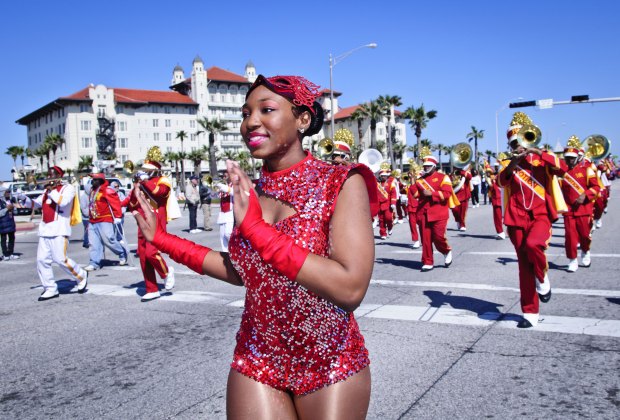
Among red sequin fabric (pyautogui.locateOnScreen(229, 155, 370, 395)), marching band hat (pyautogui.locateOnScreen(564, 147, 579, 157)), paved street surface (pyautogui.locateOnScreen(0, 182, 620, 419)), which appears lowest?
paved street surface (pyautogui.locateOnScreen(0, 182, 620, 419))

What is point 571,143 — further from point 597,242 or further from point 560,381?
point 560,381

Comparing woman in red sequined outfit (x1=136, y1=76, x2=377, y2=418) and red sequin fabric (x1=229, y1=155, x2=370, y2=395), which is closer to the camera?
woman in red sequined outfit (x1=136, y1=76, x2=377, y2=418)

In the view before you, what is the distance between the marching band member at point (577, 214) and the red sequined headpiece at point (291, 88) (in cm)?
853

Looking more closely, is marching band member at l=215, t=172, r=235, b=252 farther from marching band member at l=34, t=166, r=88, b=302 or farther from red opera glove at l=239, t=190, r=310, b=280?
red opera glove at l=239, t=190, r=310, b=280

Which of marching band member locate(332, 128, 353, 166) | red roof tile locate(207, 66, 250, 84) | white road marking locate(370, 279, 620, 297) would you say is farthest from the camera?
red roof tile locate(207, 66, 250, 84)

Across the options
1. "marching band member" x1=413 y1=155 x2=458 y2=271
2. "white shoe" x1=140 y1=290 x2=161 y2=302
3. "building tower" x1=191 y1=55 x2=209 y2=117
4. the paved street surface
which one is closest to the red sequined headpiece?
the paved street surface

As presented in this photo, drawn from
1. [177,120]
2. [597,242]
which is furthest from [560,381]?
[177,120]

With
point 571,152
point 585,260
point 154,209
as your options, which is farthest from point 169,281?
point 571,152

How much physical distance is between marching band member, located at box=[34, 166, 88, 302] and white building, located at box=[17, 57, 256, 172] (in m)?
77.2

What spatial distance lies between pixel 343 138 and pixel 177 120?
93519 mm

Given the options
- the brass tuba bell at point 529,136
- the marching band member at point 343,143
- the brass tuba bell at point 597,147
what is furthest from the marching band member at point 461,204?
the brass tuba bell at point 529,136

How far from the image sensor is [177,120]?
9869 centimetres

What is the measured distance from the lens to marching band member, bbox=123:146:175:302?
8.18m

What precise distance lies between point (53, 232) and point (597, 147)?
11.8 meters
